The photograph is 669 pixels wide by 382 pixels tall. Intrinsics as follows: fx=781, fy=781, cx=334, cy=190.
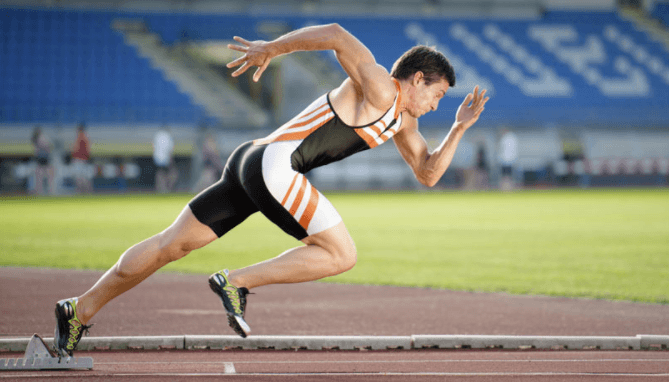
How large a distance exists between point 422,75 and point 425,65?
0.23 feet

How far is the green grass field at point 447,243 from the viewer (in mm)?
10391

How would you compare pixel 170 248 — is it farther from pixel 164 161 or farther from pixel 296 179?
pixel 164 161

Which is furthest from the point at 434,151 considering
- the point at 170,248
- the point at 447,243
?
the point at 447,243

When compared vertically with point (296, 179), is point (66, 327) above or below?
below

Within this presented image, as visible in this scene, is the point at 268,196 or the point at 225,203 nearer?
the point at 268,196

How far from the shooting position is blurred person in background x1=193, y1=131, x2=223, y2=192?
1255 inches

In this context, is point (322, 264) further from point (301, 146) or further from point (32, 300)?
point (32, 300)

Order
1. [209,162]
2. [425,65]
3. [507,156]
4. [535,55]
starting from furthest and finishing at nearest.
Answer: [535,55]
[507,156]
[209,162]
[425,65]

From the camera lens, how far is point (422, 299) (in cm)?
879

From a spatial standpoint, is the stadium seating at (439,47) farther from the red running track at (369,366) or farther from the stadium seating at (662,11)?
the red running track at (369,366)

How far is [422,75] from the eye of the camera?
5.21 metres

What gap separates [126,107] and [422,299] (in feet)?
100

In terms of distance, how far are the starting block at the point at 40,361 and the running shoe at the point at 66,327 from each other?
56 millimetres

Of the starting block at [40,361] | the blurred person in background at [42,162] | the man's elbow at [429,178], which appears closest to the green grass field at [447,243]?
the man's elbow at [429,178]
